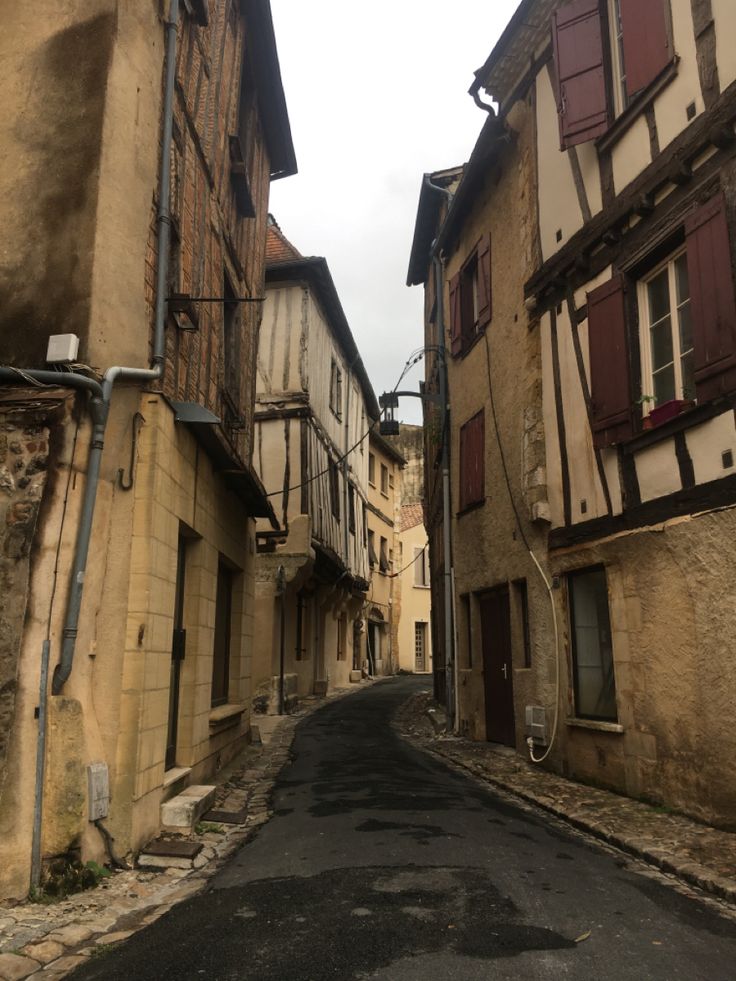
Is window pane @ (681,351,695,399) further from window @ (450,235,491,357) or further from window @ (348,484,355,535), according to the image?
window @ (348,484,355,535)

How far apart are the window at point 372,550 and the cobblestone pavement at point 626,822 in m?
16.3

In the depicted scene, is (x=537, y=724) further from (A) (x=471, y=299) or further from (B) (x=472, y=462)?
(A) (x=471, y=299)

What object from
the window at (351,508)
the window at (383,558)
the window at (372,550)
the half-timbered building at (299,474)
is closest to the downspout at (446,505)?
the half-timbered building at (299,474)

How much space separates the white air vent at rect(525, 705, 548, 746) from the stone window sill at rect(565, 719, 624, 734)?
0.48 meters

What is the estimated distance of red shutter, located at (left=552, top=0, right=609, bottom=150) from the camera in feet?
24.8

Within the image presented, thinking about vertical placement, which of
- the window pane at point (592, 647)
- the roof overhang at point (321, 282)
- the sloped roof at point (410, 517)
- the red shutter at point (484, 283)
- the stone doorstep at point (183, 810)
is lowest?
the stone doorstep at point (183, 810)

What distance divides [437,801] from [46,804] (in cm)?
Answer: 328

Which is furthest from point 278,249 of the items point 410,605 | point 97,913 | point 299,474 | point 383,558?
point 410,605

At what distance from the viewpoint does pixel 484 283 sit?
36.0 ft

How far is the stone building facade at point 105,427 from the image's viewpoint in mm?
4363

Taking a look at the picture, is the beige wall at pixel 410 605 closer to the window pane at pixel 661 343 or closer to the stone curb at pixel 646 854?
the stone curb at pixel 646 854

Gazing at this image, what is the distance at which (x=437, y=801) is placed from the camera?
251 inches

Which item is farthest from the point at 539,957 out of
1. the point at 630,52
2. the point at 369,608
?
the point at 369,608

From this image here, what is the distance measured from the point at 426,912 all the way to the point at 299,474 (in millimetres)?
12337
